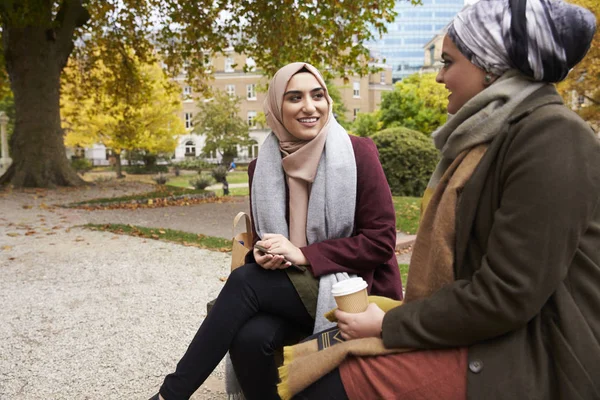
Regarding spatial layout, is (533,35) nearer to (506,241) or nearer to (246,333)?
(506,241)

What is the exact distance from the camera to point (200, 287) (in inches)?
201

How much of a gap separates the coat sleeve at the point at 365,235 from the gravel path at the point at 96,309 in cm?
130

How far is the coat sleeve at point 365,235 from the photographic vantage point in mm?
2197

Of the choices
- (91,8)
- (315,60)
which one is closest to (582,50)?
(315,60)

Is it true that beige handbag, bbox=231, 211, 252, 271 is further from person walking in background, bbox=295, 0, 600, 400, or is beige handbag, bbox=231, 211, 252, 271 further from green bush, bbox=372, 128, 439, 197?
green bush, bbox=372, 128, 439, 197

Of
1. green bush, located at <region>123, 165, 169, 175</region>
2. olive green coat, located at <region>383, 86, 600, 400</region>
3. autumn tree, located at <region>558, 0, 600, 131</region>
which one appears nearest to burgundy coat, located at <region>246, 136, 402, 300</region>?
olive green coat, located at <region>383, 86, 600, 400</region>

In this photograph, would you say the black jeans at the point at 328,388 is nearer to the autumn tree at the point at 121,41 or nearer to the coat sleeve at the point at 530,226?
the coat sleeve at the point at 530,226

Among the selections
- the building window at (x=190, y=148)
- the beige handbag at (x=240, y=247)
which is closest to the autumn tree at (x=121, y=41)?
the beige handbag at (x=240, y=247)

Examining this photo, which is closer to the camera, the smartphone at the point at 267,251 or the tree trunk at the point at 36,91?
the smartphone at the point at 267,251

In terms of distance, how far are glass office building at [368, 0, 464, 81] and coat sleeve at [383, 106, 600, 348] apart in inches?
5068

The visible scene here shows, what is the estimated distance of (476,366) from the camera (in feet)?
4.40

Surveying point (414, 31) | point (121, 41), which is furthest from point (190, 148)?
point (414, 31)

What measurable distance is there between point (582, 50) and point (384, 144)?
1160 centimetres

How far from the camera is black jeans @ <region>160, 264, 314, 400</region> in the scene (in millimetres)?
2084
